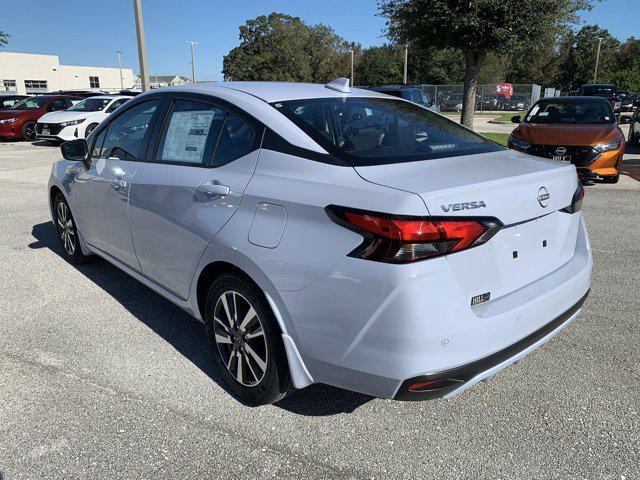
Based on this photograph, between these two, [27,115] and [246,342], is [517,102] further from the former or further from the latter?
[246,342]

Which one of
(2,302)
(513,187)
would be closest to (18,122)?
(2,302)

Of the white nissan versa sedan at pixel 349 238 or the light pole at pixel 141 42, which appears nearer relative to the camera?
the white nissan versa sedan at pixel 349 238

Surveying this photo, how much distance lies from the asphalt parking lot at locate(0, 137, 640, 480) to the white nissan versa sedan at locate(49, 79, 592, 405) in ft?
1.01

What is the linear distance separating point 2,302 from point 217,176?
2.68 meters

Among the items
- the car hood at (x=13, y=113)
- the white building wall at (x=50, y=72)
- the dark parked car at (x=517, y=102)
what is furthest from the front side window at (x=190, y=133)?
the white building wall at (x=50, y=72)

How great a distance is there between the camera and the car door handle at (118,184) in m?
3.60

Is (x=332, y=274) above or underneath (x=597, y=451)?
above

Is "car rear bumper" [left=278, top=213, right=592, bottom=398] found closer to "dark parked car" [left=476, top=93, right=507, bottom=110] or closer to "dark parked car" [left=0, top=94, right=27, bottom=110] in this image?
"dark parked car" [left=0, top=94, right=27, bottom=110]

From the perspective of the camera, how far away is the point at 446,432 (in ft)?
8.51

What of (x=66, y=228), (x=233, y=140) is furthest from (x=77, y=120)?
(x=233, y=140)

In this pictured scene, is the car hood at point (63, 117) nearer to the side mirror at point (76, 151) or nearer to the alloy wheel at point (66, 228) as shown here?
the alloy wheel at point (66, 228)

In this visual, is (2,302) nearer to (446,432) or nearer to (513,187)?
(446,432)

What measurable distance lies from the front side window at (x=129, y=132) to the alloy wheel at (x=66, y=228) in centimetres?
113

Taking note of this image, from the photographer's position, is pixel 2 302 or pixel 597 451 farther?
pixel 2 302
